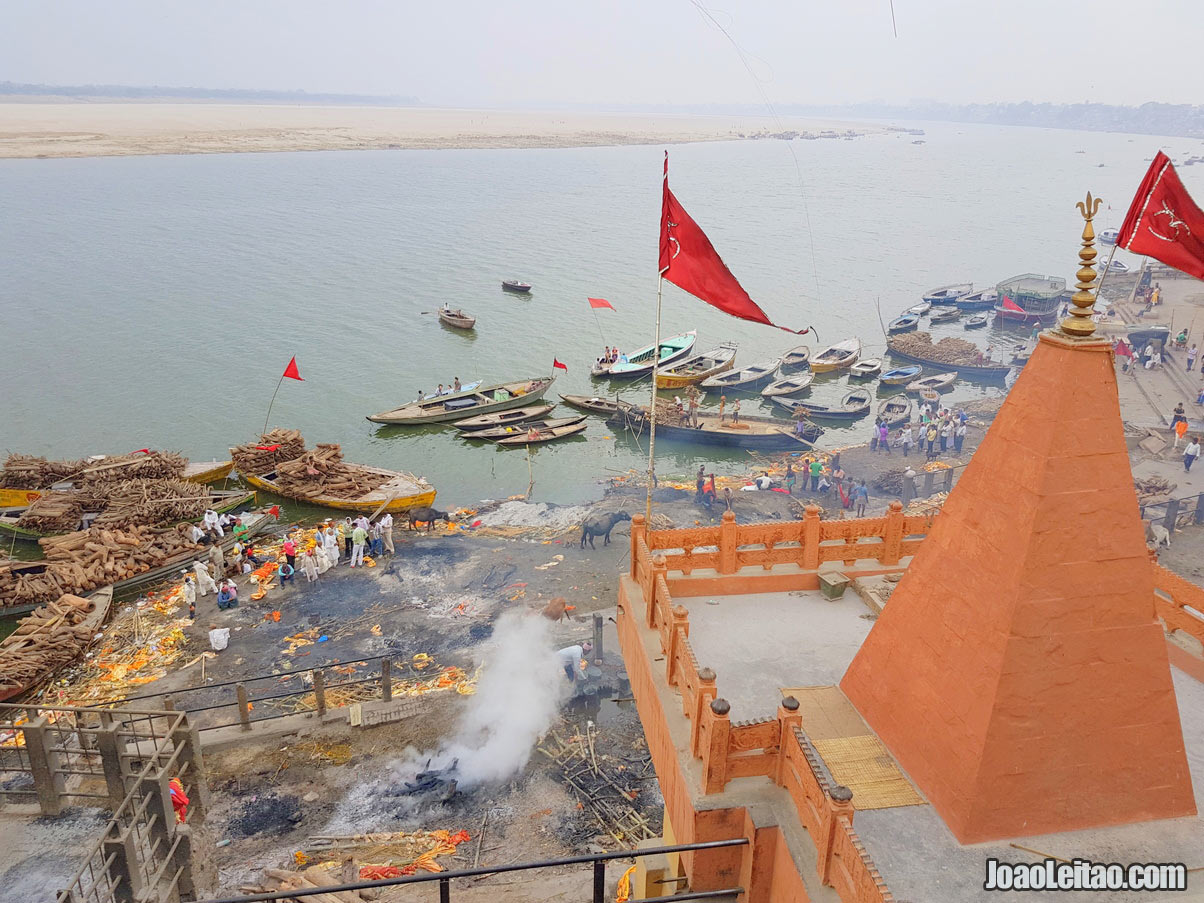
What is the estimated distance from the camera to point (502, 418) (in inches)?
1554

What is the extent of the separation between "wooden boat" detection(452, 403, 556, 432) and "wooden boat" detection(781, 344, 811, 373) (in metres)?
16.5

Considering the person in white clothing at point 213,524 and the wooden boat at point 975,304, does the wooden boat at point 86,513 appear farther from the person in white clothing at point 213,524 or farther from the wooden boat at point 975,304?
the wooden boat at point 975,304

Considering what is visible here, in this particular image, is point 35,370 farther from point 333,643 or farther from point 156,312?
point 333,643

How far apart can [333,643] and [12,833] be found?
1275 centimetres

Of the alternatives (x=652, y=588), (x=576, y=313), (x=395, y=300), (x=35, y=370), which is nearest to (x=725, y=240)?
(x=576, y=313)

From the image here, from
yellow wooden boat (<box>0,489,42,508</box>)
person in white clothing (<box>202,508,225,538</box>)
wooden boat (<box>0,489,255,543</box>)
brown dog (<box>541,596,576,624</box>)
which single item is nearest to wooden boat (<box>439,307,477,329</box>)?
wooden boat (<box>0,489,255,543</box>)

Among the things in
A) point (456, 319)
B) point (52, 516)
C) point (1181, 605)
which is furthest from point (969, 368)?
point (52, 516)

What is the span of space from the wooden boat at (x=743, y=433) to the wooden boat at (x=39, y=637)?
72.2 feet

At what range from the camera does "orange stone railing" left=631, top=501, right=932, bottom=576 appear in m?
11.8

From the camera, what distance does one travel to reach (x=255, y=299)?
65188mm

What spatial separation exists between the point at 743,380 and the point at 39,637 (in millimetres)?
34439

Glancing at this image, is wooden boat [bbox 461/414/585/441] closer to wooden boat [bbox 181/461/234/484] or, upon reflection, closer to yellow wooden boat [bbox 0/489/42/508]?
wooden boat [bbox 181/461/234/484]

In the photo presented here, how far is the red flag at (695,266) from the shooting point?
1106 centimetres

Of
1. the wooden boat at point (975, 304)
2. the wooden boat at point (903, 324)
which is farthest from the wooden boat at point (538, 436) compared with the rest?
the wooden boat at point (975, 304)
